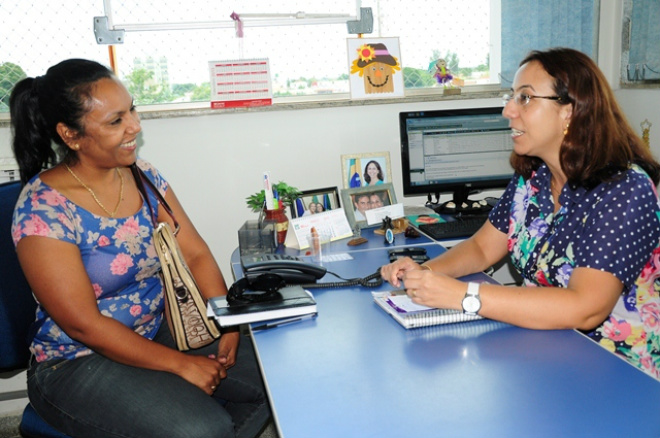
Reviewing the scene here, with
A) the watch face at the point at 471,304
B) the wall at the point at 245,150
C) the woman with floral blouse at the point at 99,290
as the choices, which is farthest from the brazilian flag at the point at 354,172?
the watch face at the point at 471,304

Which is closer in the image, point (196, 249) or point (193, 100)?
point (196, 249)

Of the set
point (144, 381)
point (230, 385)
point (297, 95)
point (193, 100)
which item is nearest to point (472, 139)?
point (297, 95)

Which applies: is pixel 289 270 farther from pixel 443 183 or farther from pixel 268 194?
pixel 443 183

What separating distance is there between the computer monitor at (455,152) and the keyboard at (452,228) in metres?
0.22

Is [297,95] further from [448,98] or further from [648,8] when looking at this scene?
[648,8]

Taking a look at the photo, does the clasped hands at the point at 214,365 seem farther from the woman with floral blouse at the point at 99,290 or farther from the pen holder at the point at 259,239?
the pen holder at the point at 259,239

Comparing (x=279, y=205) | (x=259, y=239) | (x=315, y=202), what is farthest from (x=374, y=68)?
(x=259, y=239)

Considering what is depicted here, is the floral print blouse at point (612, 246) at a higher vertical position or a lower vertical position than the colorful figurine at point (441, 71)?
lower

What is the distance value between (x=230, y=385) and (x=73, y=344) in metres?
0.43

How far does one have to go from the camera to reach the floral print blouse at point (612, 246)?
55.5 inches

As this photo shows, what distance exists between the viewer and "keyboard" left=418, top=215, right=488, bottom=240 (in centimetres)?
232

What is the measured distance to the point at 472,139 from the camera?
8.88 ft

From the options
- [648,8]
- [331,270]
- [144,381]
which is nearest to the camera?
[144,381]

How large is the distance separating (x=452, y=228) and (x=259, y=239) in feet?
2.43
